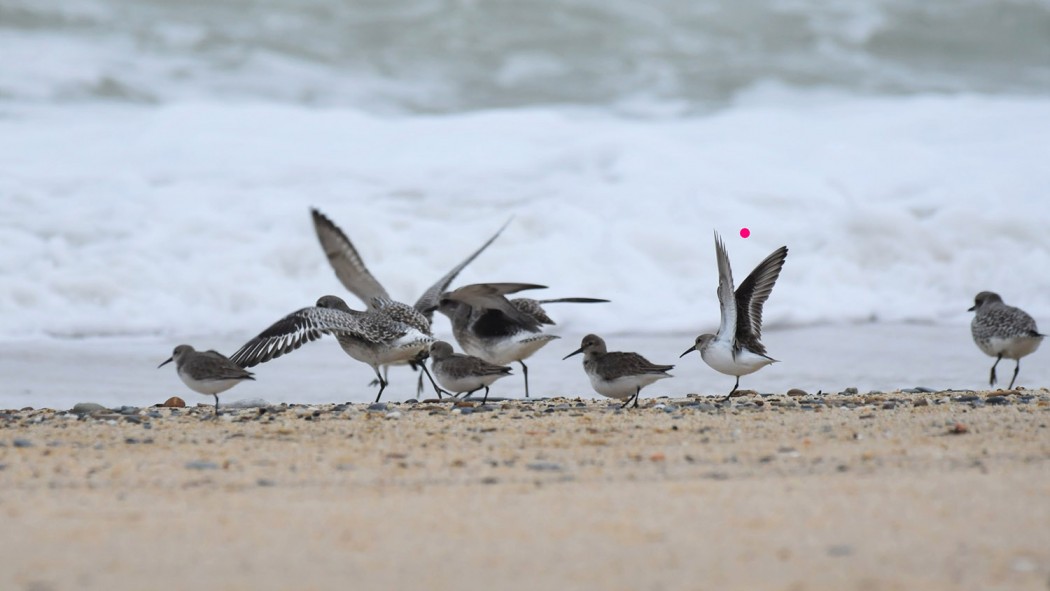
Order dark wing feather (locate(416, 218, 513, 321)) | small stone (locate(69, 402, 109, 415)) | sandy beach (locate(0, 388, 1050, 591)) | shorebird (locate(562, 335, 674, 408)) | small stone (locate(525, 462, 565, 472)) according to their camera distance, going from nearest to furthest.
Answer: sandy beach (locate(0, 388, 1050, 591)) < small stone (locate(525, 462, 565, 472)) < small stone (locate(69, 402, 109, 415)) < shorebird (locate(562, 335, 674, 408)) < dark wing feather (locate(416, 218, 513, 321))

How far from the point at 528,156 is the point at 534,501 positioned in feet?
31.5

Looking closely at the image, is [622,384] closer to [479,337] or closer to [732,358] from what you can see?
[732,358]

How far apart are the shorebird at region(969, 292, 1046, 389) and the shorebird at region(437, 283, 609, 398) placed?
2421 mm

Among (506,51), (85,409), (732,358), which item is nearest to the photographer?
(85,409)

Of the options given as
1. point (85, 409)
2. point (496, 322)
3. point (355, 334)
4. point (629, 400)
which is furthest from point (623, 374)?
point (85, 409)

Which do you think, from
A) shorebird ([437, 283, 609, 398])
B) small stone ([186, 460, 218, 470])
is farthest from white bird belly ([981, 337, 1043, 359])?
small stone ([186, 460, 218, 470])

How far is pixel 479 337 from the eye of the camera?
24.7ft

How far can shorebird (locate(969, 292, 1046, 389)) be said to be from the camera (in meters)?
7.19

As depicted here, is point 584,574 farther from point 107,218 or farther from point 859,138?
point 859,138

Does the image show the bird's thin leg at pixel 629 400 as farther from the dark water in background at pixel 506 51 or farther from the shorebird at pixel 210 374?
the dark water in background at pixel 506 51

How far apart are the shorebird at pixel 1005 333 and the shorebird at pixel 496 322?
242 centimetres

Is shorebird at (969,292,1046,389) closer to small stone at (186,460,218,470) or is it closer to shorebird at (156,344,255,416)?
shorebird at (156,344,255,416)

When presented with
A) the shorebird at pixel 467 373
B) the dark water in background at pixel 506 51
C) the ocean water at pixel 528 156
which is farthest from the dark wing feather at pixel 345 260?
the dark water in background at pixel 506 51

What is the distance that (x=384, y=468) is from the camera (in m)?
4.38
